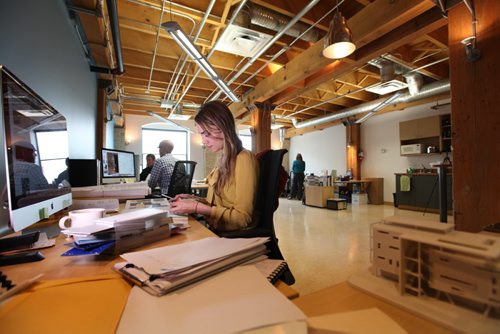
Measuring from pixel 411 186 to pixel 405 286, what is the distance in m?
6.85

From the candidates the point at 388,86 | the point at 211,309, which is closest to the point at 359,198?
the point at 388,86

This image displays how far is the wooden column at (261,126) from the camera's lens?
561 cm

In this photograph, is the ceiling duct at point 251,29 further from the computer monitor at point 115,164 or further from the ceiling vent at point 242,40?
the computer monitor at point 115,164

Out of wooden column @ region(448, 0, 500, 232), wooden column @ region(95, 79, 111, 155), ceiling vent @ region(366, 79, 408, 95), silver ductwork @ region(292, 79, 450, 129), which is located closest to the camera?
wooden column @ region(448, 0, 500, 232)

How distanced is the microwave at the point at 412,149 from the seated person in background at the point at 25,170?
25.0 feet

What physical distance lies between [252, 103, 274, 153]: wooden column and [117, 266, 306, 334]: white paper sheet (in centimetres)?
515

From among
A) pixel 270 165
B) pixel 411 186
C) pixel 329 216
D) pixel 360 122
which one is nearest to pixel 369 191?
pixel 411 186

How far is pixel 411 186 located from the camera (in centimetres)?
609

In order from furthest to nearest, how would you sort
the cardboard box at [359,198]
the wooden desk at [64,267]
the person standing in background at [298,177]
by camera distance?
the person standing in background at [298,177] < the cardboard box at [359,198] < the wooden desk at [64,267]

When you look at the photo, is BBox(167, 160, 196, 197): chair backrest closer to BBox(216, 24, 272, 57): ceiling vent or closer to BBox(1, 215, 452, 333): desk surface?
BBox(216, 24, 272, 57): ceiling vent

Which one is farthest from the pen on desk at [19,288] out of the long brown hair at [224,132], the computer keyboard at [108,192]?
the computer keyboard at [108,192]

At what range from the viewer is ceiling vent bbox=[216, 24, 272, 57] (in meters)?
2.88

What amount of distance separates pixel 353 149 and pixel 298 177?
213cm

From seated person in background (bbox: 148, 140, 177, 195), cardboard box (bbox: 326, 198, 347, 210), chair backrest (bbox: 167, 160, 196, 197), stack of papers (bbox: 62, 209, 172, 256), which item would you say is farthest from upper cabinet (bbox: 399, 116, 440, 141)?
stack of papers (bbox: 62, 209, 172, 256)
